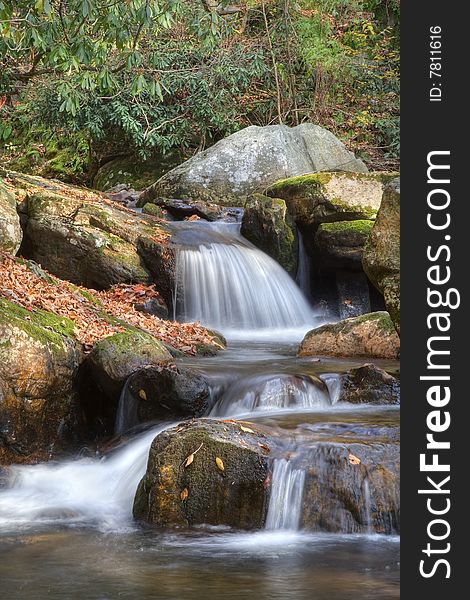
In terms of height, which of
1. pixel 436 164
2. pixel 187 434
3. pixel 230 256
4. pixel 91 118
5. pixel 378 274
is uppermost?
pixel 91 118

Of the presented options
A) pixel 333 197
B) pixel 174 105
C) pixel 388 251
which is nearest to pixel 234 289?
pixel 333 197

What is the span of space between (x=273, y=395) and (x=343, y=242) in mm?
6190

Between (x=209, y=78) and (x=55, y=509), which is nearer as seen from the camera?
(x=55, y=509)

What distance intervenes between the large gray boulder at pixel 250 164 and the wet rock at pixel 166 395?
9206mm

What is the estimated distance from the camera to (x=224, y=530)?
5719 mm

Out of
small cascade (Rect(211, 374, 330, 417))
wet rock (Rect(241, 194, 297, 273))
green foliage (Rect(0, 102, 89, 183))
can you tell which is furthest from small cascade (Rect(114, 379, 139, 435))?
green foliage (Rect(0, 102, 89, 183))

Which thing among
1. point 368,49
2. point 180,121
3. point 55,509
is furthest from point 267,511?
point 368,49

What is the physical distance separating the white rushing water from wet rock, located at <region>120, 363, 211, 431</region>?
0.24 meters

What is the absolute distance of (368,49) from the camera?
74.6ft

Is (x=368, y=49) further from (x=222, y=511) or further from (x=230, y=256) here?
(x=222, y=511)

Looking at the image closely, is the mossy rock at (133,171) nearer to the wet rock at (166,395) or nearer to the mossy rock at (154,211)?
the mossy rock at (154,211)

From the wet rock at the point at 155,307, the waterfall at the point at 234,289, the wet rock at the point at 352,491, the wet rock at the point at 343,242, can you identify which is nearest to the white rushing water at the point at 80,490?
the wet rock at the point at 352,491

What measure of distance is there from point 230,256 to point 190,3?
360 inches

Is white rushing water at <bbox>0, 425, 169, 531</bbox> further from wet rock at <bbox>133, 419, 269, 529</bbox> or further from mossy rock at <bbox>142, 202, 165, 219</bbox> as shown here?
mossy rock at <bbox>142, 202, 165, 219</bbox>
